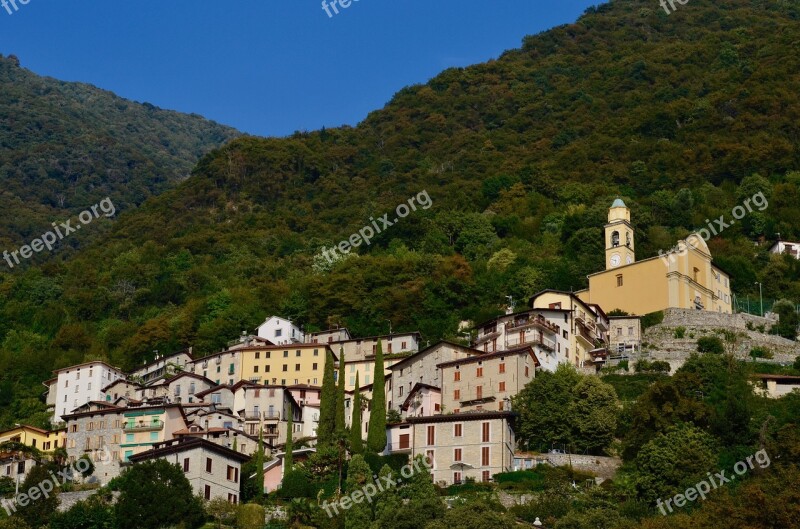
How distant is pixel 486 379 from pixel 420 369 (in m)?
7.60

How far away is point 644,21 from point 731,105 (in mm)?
66286

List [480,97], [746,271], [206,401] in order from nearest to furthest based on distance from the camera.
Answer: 1. [206,401]
2. [746,271]
3. [480,97]

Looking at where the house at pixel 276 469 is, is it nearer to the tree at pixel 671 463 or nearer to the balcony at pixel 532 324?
the balcony at pixel 532 324

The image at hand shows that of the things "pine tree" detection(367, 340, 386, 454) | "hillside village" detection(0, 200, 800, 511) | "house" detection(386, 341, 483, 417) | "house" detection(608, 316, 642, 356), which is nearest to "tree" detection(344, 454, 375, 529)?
"pine tree" detection(367, 340, 386, 454)

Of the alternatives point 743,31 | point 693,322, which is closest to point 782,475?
point 693,322

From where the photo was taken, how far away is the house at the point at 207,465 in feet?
212

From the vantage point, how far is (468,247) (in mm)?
114688

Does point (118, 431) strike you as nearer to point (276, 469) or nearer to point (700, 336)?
point (276, 469)

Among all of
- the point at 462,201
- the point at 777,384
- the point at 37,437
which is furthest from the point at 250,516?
the point at 462,201

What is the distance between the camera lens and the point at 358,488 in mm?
61438

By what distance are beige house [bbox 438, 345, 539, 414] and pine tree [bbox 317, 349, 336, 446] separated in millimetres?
6826

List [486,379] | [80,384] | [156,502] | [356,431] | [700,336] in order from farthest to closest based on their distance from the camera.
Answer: [80,384] → [700,336] → [486,379] → [356,431] → [156,502]

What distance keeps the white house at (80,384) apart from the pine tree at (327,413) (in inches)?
942

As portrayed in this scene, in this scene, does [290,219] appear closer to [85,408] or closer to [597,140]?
[597,140]
